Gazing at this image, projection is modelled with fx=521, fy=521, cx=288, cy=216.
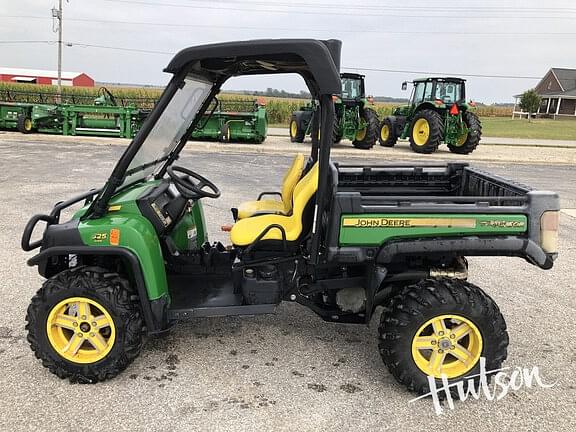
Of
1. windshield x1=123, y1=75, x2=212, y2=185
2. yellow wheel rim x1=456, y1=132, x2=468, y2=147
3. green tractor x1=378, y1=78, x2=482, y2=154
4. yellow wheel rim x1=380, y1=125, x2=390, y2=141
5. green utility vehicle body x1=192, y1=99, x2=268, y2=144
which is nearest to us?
windshield x1=123, y1=75, x2=212, y2=185

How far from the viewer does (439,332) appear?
9.80 ft

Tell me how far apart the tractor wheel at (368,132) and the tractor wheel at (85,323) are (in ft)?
44.9

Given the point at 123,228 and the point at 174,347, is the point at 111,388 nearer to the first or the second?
the point at 174,347

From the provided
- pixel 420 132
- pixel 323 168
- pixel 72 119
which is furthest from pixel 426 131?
pixel 323 168

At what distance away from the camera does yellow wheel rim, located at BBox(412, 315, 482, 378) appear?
2.97 metres

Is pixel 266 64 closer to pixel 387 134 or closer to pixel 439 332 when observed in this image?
pixel 439 332

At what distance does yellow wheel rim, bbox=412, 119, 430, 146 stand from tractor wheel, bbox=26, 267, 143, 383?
13.6 metres

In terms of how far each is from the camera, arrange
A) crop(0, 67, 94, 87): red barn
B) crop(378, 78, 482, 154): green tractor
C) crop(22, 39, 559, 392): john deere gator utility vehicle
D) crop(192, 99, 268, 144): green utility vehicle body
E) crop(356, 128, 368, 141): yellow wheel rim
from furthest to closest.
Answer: crop(0, 67, 94, 87): red barn, crop(356, 128, 368, 141): yellow wheel rim, crop(192, 99, 268, 144): green utility vehicle body, crop(378, 78, 482, 154): green tractor, crop(22, 39, 559, 392): john deere gator utility vehicle

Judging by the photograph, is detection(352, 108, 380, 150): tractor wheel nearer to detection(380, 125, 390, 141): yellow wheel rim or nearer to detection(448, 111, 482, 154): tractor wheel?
detection(380, 125, 390, 141): yellow wheel rim

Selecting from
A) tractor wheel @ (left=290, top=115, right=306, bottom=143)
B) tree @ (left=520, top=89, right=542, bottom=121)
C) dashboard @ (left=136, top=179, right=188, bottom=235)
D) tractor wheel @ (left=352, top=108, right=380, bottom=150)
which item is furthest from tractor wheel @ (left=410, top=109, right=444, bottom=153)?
tree @ (left=520, top=89, right=542, bottom=121)

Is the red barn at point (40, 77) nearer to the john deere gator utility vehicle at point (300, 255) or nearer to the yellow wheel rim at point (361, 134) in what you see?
the yellow wheel rim at point (361, 134)

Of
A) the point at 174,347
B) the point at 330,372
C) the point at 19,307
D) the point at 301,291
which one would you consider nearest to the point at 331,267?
the point at 301,291

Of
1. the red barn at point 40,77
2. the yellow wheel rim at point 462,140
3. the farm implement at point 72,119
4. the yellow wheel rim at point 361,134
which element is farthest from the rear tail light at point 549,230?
the red barn at point 40,77

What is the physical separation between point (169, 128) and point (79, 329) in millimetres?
1314
